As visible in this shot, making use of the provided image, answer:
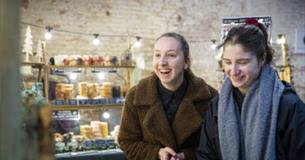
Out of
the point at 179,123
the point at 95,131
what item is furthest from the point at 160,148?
the point at 95,131

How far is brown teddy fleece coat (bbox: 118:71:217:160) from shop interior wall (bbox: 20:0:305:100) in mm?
3824

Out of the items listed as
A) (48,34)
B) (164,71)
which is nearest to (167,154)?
(164,71)

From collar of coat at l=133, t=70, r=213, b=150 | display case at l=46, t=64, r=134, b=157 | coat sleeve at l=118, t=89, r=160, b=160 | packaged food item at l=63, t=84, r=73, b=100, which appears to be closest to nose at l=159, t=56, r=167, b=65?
collar of coat at l=133, t=70, r=213, b=150

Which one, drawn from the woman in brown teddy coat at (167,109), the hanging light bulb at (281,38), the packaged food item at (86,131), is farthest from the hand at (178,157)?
the hanging light bulb at (281,38)

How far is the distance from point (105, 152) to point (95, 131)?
5.10ft

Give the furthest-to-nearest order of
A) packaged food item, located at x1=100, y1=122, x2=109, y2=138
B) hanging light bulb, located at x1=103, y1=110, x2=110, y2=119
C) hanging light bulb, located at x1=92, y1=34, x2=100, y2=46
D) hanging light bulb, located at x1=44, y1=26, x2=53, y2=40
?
hanging light bulb, located at x1=92, y1=34, x2=100, y2=46 < hanging light bulb, located at x1=103, y1=110, x2=110, y2=119 < hanging light bulb, located at x1=44, y1=26, x2=53, y2=40 < packaged food item, located at x1=100, y1=122, x2=109, y2=138

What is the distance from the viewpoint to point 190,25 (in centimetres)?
742

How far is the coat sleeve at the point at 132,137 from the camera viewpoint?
2.43 meters

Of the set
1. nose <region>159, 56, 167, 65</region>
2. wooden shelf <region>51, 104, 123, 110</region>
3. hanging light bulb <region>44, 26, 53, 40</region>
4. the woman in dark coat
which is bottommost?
wooden shelf <region>51, 104, 123, 110</region>

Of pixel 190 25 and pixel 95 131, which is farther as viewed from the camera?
pixel 190 25

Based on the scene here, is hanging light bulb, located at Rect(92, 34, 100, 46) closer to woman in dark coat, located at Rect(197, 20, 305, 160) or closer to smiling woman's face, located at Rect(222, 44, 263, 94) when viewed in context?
woman in dark coat, located at Rect(197, 20, 305, 160)

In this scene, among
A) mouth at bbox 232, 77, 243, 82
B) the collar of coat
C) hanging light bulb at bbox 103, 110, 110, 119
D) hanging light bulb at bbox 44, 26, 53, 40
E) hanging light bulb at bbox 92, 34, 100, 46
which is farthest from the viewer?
hanging light bulb at bbox 92, 34, 100, 46

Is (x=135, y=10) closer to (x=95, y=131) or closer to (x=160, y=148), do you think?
(x=95, y=131)

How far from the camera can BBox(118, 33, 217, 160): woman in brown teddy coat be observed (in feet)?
7.80
